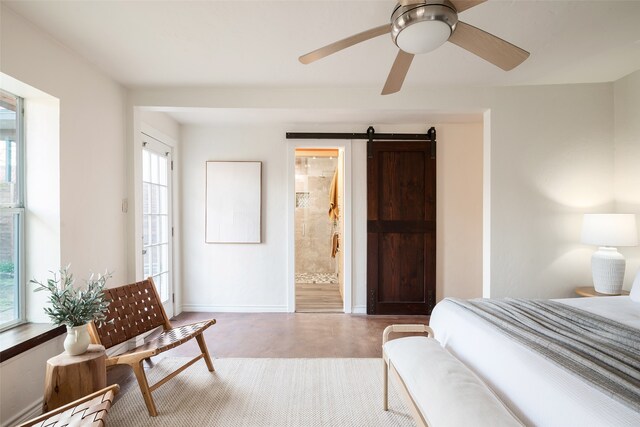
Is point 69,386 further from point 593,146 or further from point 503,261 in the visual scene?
point 593,146

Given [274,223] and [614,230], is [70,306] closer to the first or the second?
[274,223]

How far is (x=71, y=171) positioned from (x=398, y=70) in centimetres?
226

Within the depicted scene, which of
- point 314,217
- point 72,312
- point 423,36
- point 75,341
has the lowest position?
point 75,341

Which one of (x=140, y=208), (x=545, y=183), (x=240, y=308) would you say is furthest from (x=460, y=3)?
(x=240, y=308)

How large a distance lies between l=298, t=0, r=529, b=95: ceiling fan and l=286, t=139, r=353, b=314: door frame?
2.08m

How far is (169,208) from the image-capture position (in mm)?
3508

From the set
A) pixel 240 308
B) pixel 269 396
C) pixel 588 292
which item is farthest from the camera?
pixel 240 308

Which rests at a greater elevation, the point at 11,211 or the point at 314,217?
the point at 11,211

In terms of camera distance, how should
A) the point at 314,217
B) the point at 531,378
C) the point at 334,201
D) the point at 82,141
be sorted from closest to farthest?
the point at 531,378, the point at 82,141, the point at 334,201, the point at 314,217

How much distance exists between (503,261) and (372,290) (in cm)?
146

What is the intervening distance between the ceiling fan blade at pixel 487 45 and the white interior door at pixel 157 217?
2.88 meters

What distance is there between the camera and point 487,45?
142 cm

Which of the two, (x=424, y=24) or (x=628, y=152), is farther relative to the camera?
(x=628, y=152)

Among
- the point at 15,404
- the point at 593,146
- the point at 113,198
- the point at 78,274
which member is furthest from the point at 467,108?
the point at 15,404
